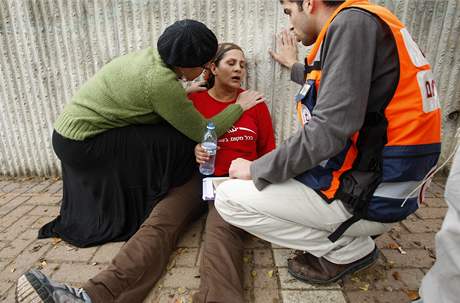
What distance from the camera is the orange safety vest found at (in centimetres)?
151

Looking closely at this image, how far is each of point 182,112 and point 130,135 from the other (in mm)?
493

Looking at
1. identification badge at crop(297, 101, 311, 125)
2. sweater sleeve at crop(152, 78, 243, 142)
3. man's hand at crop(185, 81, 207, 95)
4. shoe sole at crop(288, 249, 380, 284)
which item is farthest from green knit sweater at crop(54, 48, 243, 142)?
shoe sole at crop(288, 249, 380, 284)

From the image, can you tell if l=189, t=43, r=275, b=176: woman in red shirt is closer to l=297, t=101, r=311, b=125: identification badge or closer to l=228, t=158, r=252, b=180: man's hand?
l=228, t=158, r=252, b=180: man's hand

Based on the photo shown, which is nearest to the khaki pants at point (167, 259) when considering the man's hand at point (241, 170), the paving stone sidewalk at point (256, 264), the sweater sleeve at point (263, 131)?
the paving stone sidewalk at point (256, 264)

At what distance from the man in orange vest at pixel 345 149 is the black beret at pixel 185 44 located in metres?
0.64

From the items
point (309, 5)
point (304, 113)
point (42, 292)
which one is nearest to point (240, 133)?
point (304, 113)

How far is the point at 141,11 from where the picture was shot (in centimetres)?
304

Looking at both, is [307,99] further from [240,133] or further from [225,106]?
[225,106]

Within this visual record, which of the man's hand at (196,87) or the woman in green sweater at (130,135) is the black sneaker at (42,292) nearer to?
the woman in green sweater at (130,135)

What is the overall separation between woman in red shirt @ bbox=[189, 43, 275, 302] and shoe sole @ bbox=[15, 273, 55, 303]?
2.97 ft

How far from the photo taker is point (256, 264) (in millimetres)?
2393

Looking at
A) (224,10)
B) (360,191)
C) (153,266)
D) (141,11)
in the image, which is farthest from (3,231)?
(360,191)

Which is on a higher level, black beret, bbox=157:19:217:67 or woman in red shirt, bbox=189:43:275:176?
black beret, bbox=157:19:217:67

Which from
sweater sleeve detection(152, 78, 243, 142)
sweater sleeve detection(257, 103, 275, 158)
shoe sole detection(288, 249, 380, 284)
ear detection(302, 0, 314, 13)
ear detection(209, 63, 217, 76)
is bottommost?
shoe sole detection(288, 249, 380, 284)
